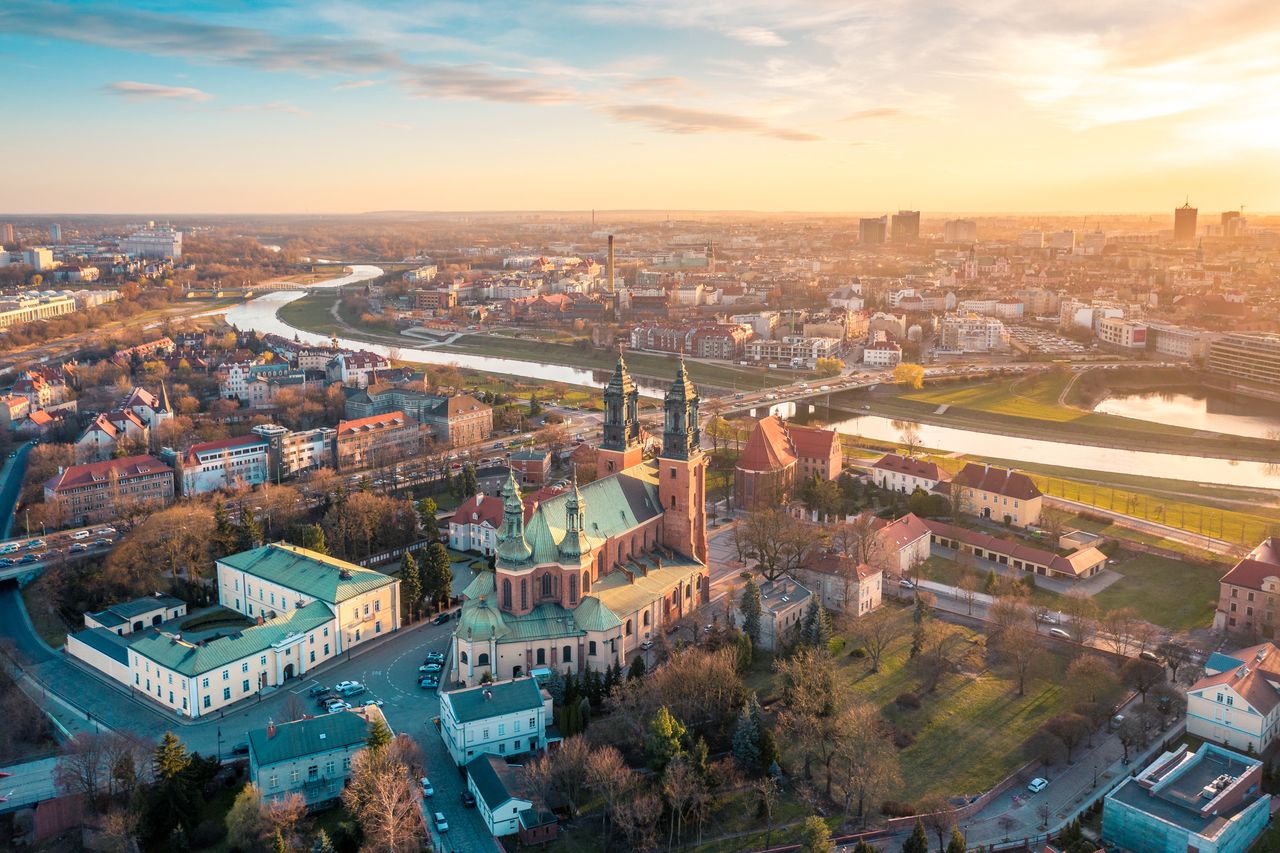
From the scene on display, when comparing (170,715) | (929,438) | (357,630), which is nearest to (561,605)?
(357,630)

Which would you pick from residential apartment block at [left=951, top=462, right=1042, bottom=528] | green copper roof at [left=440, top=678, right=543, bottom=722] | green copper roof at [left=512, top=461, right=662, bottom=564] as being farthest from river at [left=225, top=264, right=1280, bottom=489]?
green copper roof at [left=440, top=678, right=543, bottom=722]

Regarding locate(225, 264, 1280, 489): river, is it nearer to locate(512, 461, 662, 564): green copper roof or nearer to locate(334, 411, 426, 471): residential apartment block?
locate(334, 411, 426, 471): residential apartment block

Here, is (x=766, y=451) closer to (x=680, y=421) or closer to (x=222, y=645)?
(x=680, y=421)

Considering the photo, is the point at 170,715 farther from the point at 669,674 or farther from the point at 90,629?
the point at 669,674

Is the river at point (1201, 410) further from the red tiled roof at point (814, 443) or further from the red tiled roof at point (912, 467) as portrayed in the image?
the red tiled roof at point (814, 443)

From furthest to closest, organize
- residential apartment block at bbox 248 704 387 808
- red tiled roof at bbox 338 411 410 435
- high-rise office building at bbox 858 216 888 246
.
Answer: high-rise office building at bbox 858 216 888 246 → red tiled roof at bbox 338 411 410 435 → residential apartment block at bbox 248 704 387 808

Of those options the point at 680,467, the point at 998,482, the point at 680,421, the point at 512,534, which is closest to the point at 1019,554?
the point at 998,482
